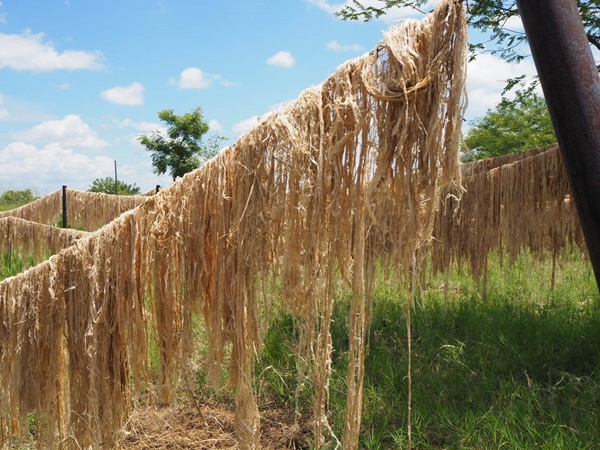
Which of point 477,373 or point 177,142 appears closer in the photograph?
point 477,373

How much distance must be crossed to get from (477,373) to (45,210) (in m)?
7.60

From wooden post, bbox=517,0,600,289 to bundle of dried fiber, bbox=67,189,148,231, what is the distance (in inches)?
307

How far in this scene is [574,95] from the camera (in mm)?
1173

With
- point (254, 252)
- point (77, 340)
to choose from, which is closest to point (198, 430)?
point (77, 340)

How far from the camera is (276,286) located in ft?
6.88

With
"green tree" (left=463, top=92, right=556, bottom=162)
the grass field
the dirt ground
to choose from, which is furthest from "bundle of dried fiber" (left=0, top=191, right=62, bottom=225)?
"green tree" (left=463, top=92, right=556, bottom=162)

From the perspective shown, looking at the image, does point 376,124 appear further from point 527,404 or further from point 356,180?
point 527,404

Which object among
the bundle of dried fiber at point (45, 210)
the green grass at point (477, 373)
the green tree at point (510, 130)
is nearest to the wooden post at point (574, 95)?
the green grass at point (477, 373)

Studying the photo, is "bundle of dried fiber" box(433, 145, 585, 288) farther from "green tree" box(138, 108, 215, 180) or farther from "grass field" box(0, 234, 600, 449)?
"green tree" box(138, 108, 215, 180)

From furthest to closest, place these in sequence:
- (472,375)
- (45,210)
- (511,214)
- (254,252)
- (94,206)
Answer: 1. (45,210)
2. (94,206)
3. (511,214)
4. (472,375)
5. (254,252)

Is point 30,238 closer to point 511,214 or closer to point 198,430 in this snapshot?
point 198,430

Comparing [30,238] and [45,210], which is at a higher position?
[45,210]

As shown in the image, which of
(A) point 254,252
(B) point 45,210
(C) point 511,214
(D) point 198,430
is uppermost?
(B) point 45,210

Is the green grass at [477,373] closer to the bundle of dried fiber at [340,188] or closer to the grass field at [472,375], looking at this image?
the grass field at [472,375]
